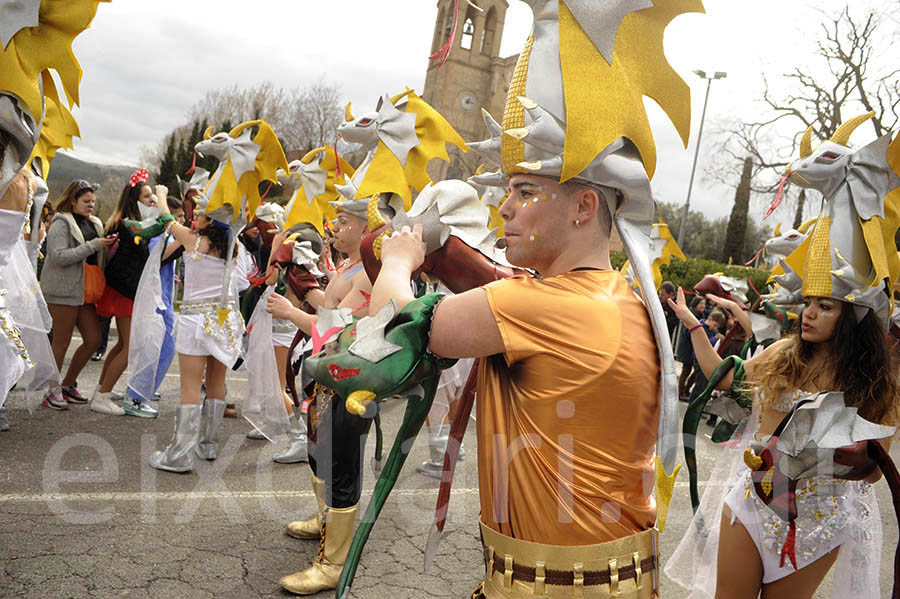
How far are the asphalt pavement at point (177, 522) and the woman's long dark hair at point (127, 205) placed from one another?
1.82m

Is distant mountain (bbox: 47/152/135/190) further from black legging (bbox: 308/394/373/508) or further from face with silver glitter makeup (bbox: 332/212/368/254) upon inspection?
black legging (bbox: 308/394/373/508)

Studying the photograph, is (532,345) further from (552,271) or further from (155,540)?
(155,540)

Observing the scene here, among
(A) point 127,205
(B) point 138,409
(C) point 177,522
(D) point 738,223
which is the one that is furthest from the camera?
(D) point 738,223

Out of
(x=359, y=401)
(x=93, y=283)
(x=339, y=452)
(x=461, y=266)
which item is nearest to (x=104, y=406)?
(x=93, y=283)

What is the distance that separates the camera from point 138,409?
19.9ft

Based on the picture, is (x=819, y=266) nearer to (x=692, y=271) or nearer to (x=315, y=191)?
(x=315, y=191)

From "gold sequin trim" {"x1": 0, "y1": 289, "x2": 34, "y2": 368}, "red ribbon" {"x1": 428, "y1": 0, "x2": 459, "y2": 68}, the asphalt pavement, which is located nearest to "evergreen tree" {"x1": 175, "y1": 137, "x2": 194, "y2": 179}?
the asphalt pavement

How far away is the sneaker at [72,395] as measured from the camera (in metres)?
6.18

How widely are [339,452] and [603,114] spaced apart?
245 cm

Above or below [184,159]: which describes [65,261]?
below

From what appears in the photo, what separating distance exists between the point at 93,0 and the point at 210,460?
355cm

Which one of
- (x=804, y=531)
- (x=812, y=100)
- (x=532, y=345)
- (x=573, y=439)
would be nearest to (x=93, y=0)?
(x=532, y=345)

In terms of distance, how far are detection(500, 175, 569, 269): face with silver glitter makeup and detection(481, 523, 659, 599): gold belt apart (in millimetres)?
700

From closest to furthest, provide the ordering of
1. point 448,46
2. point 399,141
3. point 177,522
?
point 448,46 < point 399,141 < point 177,522
